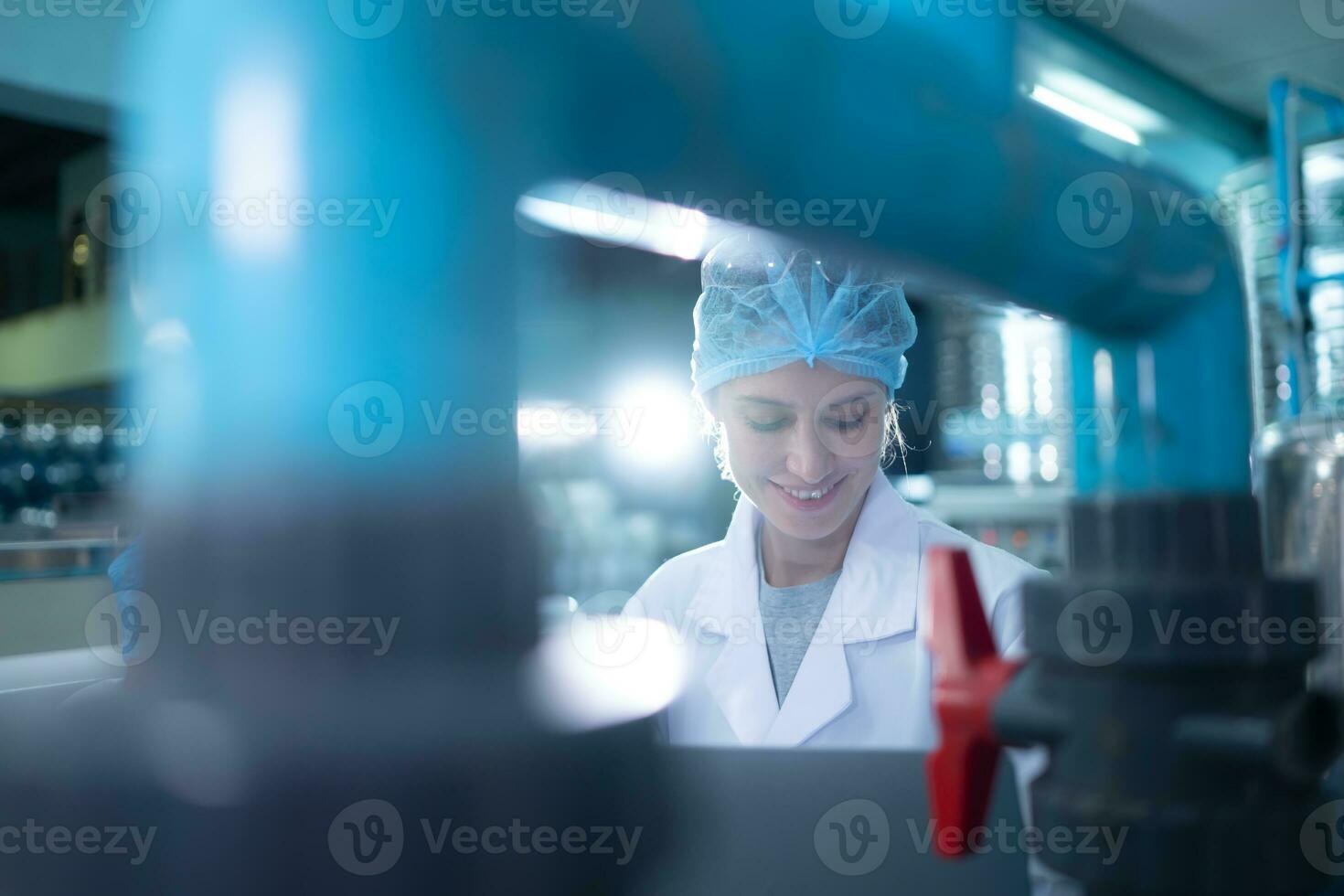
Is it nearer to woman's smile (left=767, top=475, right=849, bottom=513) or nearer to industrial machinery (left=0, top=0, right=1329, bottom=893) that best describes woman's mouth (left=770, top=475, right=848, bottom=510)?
woman's smile (left=767, top=475, right=849, bottom=513)

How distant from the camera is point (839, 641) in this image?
1190 mm

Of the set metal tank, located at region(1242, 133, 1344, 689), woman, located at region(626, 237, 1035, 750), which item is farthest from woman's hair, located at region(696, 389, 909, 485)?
metal tank, located at region(1242, 133, 1344, 689)

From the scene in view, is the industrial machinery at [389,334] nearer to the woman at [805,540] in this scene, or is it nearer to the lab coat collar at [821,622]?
the woman at [805,540]

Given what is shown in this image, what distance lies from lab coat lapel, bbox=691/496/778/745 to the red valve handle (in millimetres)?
873

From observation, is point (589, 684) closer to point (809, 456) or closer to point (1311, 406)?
point (809, 456)

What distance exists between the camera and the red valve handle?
271mm

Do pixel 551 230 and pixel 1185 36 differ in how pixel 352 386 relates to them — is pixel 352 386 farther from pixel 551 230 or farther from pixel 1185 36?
pixel 1185 36

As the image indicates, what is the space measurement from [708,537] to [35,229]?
8.53ft

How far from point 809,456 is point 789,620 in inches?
9.7

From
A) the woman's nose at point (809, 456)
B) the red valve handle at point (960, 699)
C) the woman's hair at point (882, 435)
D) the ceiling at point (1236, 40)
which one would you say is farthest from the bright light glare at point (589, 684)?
the ceiling at point (1236, 40)

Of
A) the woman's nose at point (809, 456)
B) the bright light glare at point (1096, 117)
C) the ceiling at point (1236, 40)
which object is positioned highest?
the ceiling at point (1236, 40)

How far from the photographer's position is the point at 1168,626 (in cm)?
25

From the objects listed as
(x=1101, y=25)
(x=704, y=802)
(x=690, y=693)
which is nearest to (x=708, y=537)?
(x=1101, y=25)

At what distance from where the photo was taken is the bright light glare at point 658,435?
3.37 m
